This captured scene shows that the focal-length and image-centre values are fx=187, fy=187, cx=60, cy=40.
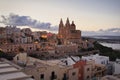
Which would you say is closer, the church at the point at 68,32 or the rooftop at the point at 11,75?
the rooftop at the point at 11,75

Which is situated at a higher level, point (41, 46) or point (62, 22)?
point (62, 22)

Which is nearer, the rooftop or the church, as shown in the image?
the rooftop

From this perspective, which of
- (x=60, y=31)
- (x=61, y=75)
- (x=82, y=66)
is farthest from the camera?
(x=60, y=31)

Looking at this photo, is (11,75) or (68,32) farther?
(68,32)

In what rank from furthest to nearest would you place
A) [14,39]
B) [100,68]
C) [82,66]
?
[14,39], [100,68], [82,66]

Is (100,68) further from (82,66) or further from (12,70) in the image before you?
(12,70)

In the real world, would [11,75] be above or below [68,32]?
below

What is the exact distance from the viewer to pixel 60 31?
52.6 meters

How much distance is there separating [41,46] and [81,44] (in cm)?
1075

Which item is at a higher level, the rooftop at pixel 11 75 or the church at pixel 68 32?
the church at pixel 68 32

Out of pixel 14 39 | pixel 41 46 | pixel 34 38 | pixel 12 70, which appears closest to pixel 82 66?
pixel 12 70

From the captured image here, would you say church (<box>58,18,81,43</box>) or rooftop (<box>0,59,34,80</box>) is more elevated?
church (<box>58,18,81,43</box>)

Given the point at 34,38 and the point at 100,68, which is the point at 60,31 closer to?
the point at 34,38

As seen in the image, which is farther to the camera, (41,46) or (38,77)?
(41,46)
